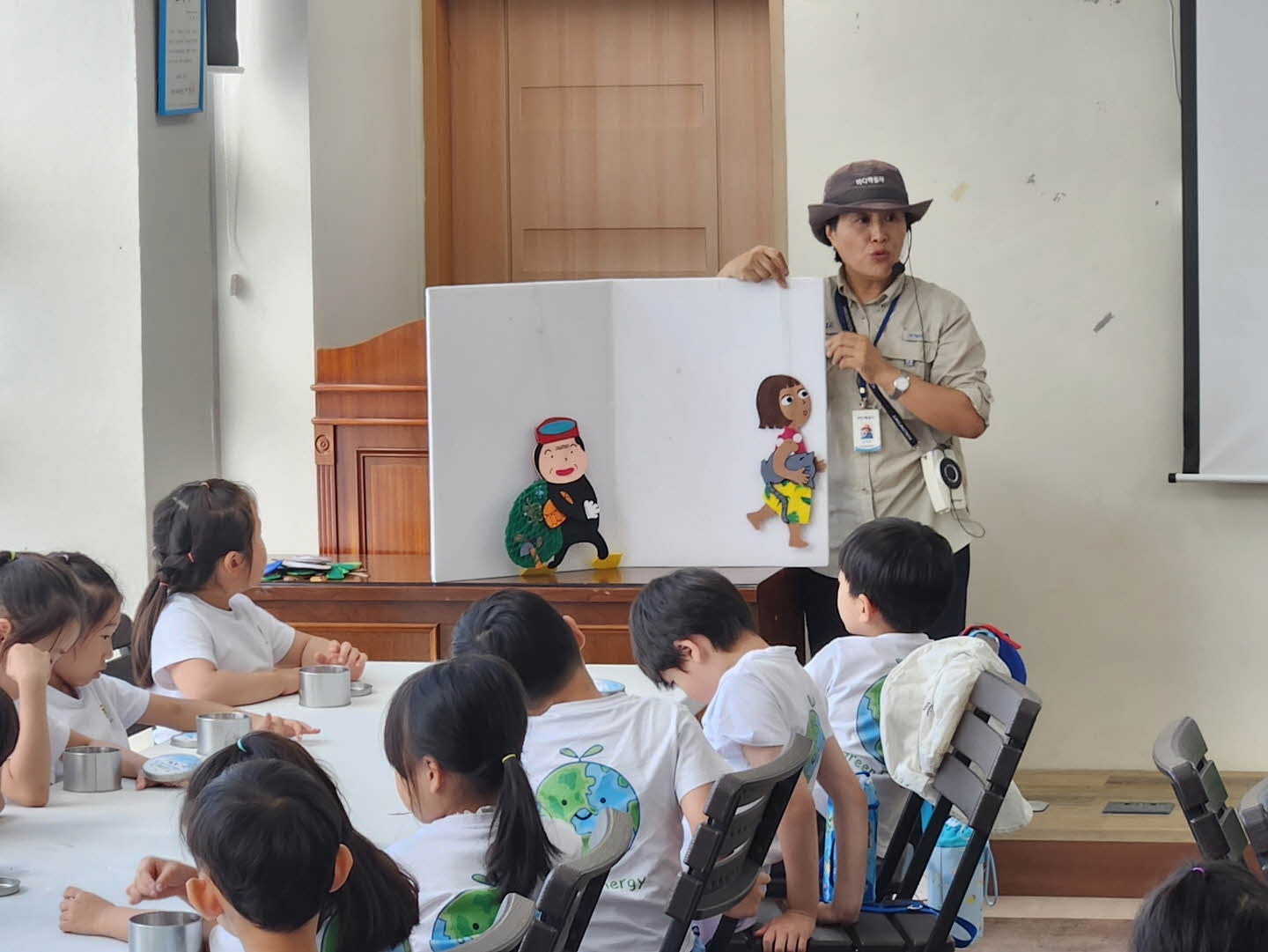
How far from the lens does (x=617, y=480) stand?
3.17 m

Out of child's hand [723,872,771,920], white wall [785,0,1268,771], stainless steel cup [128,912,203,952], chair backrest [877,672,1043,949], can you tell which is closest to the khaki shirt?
white wall [785,0,1268,771]

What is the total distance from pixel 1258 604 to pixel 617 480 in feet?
6.55

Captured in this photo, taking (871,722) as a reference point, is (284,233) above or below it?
above

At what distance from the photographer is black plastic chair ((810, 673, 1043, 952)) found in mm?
1857

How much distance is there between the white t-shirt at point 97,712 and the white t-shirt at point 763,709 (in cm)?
77

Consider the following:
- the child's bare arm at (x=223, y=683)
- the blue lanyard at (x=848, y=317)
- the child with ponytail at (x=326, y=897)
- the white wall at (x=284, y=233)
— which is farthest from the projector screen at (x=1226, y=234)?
the child with ponytail at (x=326, y=897)

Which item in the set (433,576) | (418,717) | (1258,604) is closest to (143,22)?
(433,576)

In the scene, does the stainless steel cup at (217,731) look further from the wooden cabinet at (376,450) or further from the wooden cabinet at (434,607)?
the wooden cabinet at (376,450)

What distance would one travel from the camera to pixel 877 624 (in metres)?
2.32

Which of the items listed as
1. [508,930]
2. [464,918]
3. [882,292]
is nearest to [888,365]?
[882,292]

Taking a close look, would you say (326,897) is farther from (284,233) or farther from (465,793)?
(284,233)

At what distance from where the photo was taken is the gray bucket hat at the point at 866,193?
3158mm

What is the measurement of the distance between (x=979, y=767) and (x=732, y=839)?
0.45 meters

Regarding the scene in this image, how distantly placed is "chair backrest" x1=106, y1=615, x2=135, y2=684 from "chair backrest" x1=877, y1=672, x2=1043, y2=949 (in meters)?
1.21
